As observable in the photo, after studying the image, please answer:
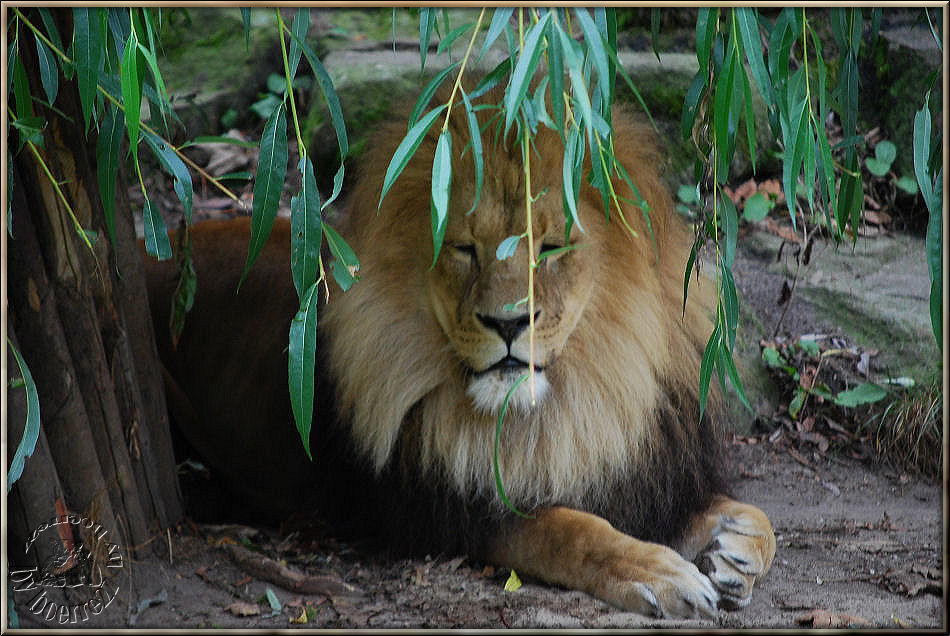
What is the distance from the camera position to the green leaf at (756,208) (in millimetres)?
4555

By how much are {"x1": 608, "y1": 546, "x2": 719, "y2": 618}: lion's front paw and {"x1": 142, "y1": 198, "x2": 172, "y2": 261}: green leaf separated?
131 centimetres

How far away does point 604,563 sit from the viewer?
2453 millimetres

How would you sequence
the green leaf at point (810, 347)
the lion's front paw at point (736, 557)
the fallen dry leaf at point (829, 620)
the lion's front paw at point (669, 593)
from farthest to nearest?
the green leaf at point (810, 347)
the lion's front paw at point (736, 557)
the lion's front paw at point (669, 593)
the fallen dry leaf at point (829, 620)

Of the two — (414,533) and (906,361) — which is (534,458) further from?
(906,361)

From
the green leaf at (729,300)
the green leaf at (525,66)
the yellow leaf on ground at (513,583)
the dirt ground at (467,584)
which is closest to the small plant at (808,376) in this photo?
the dirt ground at (467,584)

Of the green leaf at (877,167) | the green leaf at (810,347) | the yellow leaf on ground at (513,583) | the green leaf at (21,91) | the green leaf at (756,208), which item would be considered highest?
the green leaf at (21,91)

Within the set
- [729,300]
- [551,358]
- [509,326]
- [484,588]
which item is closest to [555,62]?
[729,300]

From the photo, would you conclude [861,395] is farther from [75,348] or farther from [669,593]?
[75,348]

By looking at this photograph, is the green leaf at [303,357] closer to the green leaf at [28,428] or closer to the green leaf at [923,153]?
the green leaf at [28,428]

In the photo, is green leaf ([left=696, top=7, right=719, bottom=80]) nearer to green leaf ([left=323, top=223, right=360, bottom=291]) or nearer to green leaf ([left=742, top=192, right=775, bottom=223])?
green leaf ([left=323, top=223, right=360, bottom=291])

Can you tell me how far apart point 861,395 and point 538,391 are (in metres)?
1.86

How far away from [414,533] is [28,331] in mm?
1154

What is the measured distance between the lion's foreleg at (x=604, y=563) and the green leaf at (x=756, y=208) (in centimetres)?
239

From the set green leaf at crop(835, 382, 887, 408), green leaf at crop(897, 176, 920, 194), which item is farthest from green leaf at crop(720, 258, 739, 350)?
green leaf at crop(897, 176, 920, 194)
